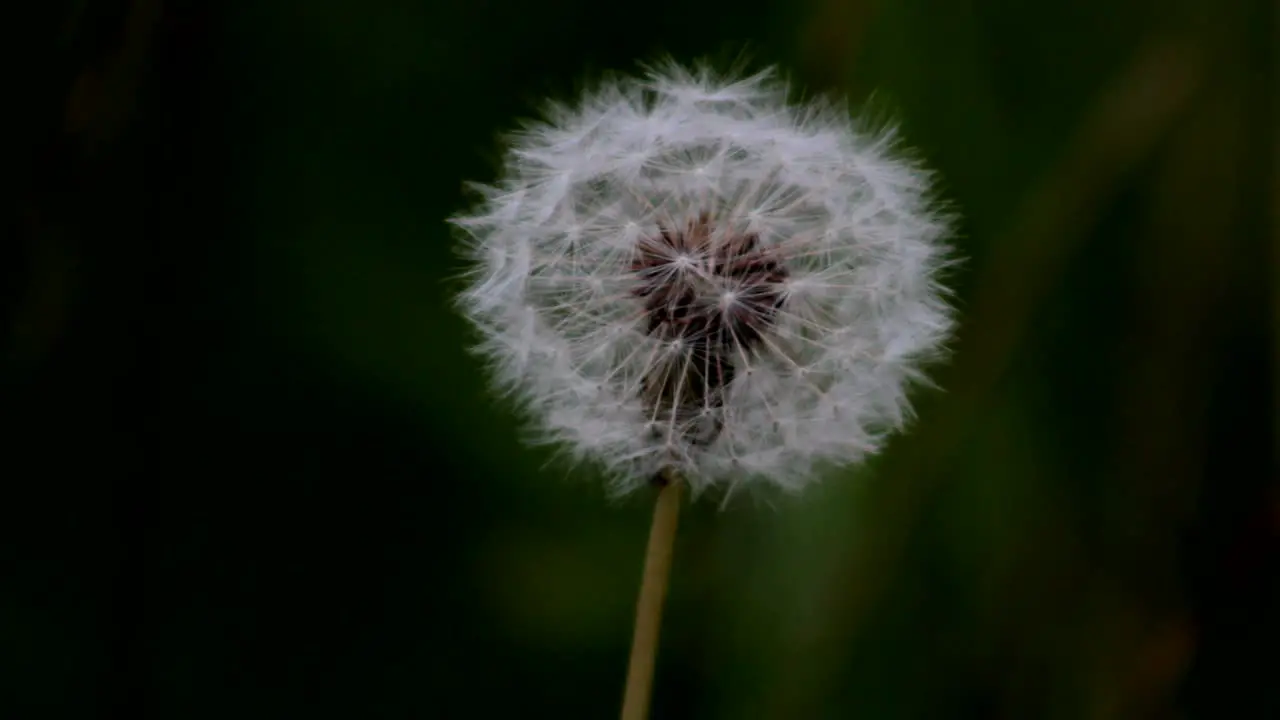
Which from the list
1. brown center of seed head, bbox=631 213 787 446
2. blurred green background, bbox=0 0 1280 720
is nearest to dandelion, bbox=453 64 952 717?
brown center of seed head, bbox=631 213 787 446

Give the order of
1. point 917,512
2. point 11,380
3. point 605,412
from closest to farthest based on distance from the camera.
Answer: point 605,412 → point 11,380 → point 917,512

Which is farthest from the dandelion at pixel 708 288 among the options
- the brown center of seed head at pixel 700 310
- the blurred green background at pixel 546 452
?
the blurred green background at pixel 546 452

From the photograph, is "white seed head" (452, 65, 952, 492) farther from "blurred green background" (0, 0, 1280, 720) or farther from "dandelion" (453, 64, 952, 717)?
"blurred green background" (0, 0, 1280, 720)

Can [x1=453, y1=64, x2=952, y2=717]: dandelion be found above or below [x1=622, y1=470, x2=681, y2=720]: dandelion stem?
above

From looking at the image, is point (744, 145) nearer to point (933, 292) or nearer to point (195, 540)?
point (933, 292)

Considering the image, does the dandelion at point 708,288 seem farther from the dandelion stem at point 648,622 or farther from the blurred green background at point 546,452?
the blurred green background at point 546,452

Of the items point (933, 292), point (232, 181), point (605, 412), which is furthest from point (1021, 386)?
point (232, 181)
